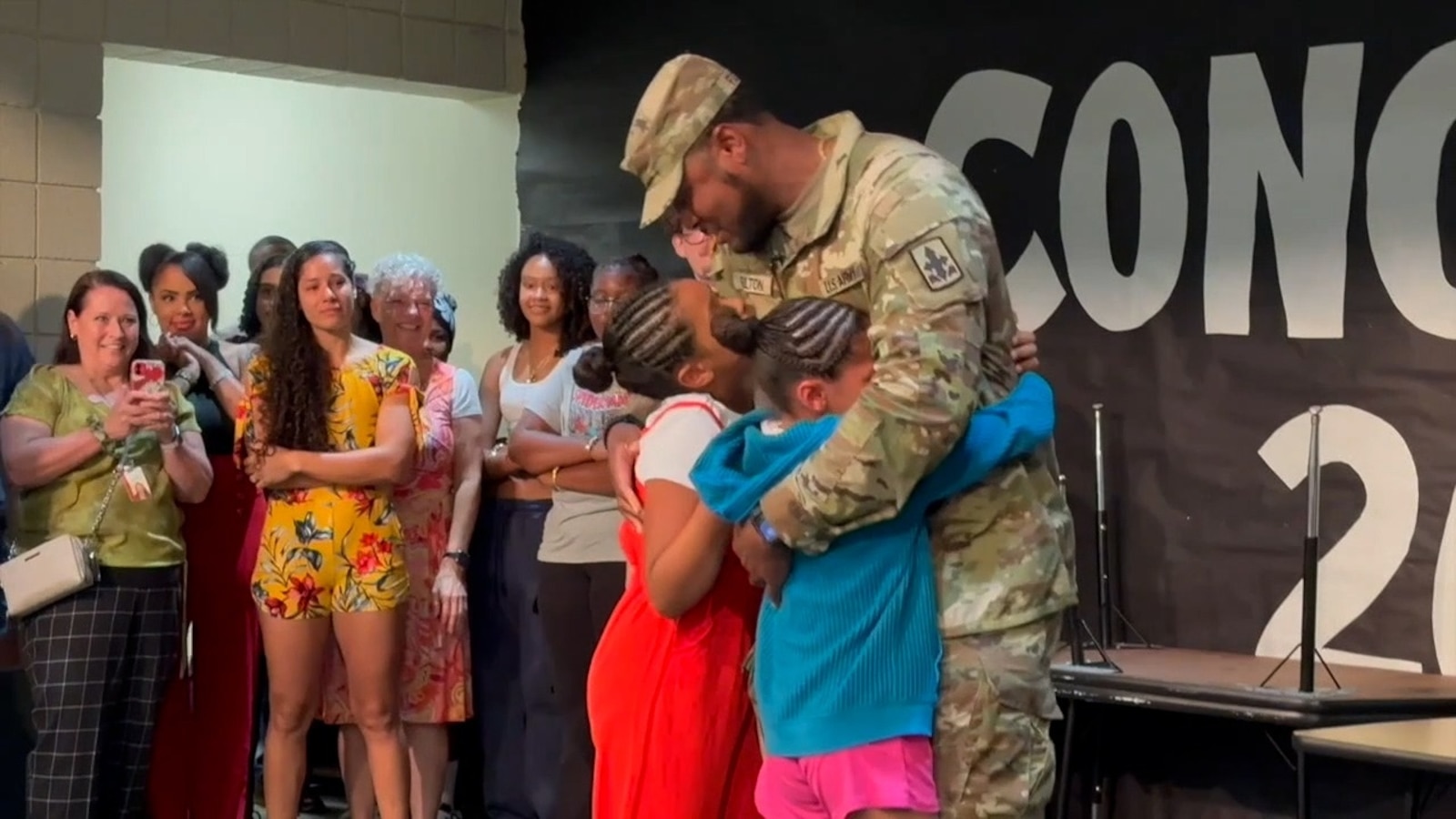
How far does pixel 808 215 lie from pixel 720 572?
24.0 inches

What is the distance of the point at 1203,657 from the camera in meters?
4.21

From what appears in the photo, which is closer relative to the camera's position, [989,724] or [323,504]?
[989,724]

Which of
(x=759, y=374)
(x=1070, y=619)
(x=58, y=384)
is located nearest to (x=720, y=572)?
(x=759, y=374)

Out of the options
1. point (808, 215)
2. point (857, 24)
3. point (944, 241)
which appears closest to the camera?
point (944, 241)

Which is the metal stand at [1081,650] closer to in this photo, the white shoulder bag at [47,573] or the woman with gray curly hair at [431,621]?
the woman with gray curly hair at [431,621]

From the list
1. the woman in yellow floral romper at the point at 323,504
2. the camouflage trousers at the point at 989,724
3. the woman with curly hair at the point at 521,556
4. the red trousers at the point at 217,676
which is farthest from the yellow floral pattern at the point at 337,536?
the camouflage trousers at the point at 989,724

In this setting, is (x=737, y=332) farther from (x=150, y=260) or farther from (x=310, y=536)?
(x=150, y=260)

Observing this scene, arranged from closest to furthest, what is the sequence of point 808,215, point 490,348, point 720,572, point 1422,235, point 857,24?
point 808,215 < point 720,572 < point 1422,235 < point 857,24 < point 490,348

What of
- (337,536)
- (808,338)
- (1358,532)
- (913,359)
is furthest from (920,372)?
(337,536)

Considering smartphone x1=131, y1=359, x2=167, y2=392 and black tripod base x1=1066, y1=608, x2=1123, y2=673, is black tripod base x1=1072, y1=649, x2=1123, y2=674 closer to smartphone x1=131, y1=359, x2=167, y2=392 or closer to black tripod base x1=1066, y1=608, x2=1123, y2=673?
black tripod base x1=1066, y1=608, x2=1123, y2=673

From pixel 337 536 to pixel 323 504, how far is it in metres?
0.08

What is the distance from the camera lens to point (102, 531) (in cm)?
456

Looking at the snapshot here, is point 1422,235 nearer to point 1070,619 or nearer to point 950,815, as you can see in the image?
point 1070,619

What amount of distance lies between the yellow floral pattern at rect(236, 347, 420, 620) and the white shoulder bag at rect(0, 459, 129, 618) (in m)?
0.40
